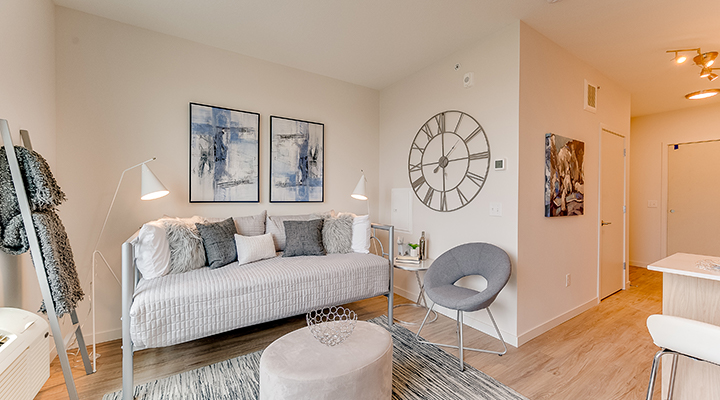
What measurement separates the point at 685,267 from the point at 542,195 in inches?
46.4

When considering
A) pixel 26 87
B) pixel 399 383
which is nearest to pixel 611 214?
pixel 399 383

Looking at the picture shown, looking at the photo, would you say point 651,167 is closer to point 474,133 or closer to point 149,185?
point 474,133

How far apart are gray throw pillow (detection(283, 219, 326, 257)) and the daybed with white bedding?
108 mm

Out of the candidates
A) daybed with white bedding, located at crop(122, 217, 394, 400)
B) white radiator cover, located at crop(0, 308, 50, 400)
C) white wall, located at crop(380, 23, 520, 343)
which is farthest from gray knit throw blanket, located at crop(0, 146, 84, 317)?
white wall, located at crop(380, 23, 520, 343)

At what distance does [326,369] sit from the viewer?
1.42 meters

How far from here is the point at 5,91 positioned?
1585mm

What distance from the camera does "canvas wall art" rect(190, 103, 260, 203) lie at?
272 cm

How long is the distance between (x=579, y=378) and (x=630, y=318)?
5.00ft

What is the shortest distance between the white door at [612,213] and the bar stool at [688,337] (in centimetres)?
245

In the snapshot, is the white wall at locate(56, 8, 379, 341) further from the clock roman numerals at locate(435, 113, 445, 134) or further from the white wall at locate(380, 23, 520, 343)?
the clock roman numerals at locate(435, 113, 445, 134)

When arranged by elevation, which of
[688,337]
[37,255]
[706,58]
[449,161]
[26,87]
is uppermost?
[706,58]

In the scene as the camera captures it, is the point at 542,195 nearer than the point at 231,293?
No

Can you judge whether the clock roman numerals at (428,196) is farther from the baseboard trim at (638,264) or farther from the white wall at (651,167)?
the baseboard trim at (638,264)

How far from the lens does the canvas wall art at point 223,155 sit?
8.94 feet
